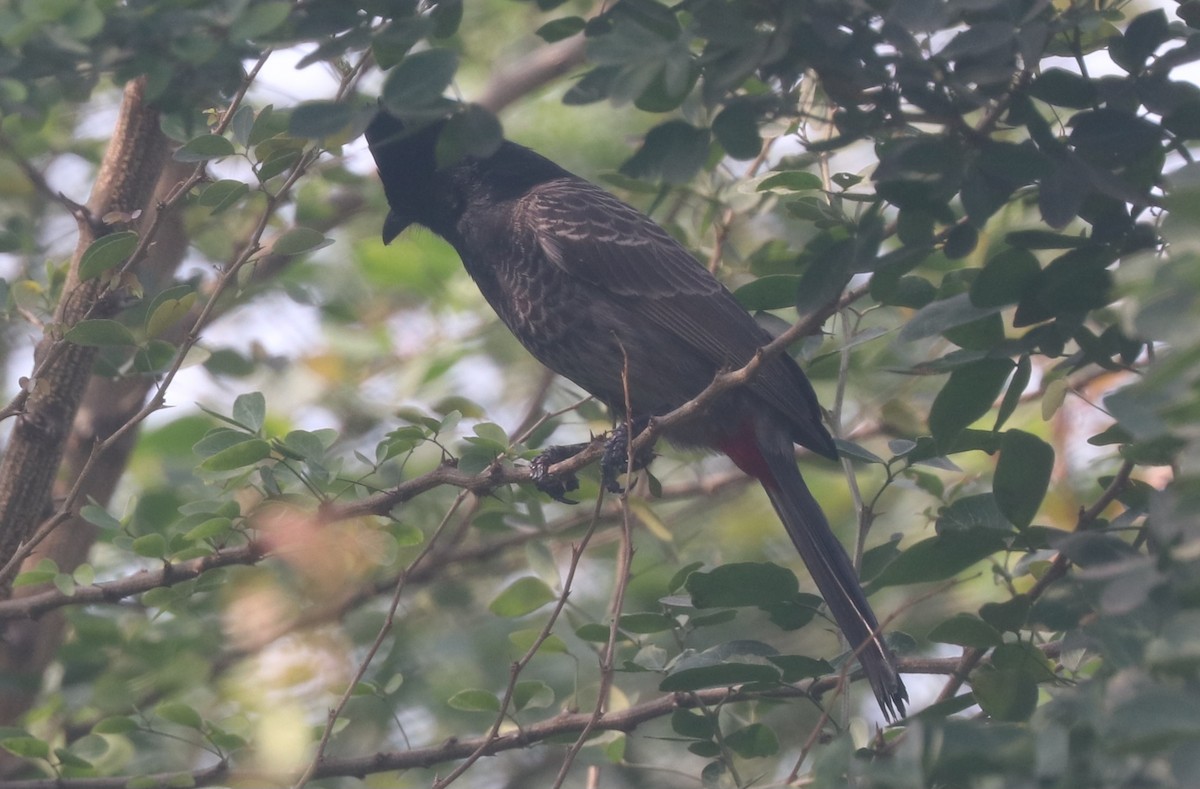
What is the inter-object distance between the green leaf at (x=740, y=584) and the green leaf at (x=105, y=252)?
1.34 metres

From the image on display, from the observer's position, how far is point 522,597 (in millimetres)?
3160

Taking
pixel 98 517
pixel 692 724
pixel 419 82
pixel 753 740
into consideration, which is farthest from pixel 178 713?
pixel 419 82

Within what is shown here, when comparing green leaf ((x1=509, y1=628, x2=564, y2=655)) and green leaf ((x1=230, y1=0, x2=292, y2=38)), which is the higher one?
green leaf ((x1=230, y1=0, x2=292, y2=38))

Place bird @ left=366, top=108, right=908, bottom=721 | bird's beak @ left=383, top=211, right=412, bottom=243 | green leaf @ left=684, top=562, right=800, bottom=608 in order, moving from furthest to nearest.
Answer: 1. bird's beak @ left=383, top=211, right=412, bottom=243
2. bird @ left=366, top=108, right=908, bottom=721
3. green leaf @ left=684, top=562, right=800, bottom=608

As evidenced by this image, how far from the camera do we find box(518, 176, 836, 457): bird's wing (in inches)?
149

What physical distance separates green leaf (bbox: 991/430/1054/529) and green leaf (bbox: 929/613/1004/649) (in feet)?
0.63

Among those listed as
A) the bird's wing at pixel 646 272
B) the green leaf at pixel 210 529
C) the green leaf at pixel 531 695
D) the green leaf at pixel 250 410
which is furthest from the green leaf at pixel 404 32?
the bird's wing at pixel 646 272

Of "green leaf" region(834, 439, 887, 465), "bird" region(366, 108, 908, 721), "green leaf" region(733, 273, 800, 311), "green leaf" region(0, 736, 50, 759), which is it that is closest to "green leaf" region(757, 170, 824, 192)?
"green leaf" region(733, 273, 800, 311)

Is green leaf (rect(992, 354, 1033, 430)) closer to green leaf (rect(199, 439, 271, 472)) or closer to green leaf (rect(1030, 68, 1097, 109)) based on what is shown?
green leaf (rect(1030, 68, 1097, 109))

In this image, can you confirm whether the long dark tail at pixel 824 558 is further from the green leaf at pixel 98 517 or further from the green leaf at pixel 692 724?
the green leaf at pixel 98 517

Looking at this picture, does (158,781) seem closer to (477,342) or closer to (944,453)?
(944,453)

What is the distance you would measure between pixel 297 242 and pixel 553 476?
0.85 m

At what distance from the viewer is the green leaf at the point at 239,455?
2584 mm

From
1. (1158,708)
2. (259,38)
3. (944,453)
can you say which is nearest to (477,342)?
(944,453)
